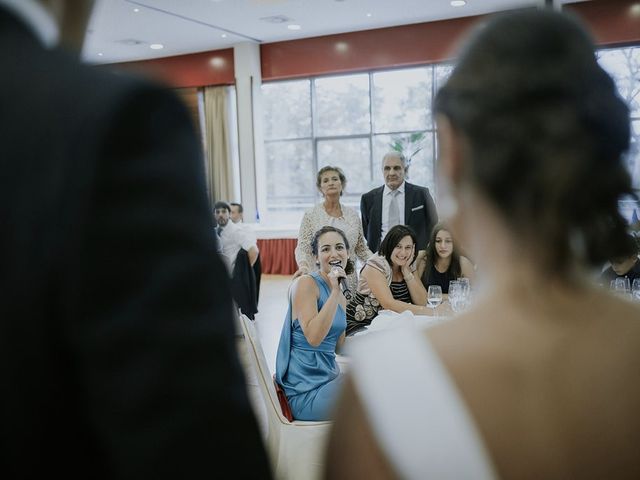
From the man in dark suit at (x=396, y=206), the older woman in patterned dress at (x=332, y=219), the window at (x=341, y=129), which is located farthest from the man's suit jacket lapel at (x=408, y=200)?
the window at (x=341, y=129)

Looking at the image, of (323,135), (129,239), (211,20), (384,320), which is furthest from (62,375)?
(323,135)

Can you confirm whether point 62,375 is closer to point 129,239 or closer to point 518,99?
point 129,239

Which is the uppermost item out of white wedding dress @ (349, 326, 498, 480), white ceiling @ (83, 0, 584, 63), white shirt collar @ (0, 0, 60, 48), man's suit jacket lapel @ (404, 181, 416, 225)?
white ceiling @ (83, 0, 584, 63)

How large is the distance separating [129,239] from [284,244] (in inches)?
423

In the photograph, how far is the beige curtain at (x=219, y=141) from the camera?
12.0 meters

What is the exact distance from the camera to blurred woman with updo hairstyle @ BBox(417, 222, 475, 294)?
4.72 metres

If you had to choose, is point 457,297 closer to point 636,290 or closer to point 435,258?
point 435,258

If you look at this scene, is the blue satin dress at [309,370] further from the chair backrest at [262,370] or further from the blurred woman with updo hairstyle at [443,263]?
the blurred woman with updo hairstyle at [443,263]

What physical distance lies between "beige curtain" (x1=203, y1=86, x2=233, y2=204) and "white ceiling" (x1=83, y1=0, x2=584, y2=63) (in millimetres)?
943

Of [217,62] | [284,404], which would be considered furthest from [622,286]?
[217,62]

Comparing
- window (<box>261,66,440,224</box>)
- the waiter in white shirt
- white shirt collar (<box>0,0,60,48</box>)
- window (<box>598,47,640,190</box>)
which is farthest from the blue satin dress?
window (<box>598,47,640,190</box>)

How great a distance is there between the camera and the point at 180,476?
47 cm

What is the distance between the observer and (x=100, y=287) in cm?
44

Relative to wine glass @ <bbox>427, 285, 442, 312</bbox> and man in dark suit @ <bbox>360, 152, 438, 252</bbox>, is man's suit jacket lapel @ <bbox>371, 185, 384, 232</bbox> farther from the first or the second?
wine glass @ <bbox>427, 285, 442, 312</bbox>
